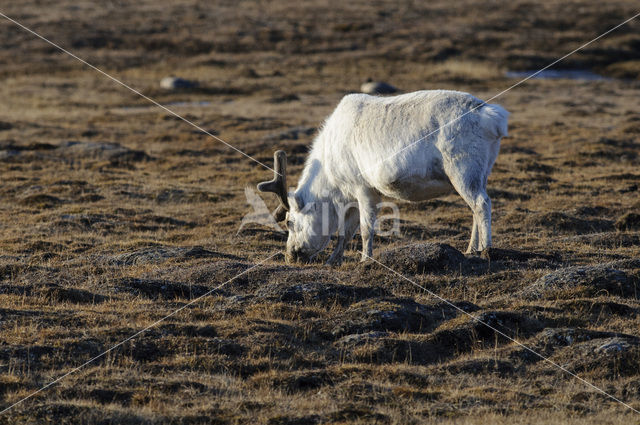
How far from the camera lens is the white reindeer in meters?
11.9

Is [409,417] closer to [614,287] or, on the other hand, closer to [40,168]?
[614,287]

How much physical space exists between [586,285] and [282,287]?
3.98 m

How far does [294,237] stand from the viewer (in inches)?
534

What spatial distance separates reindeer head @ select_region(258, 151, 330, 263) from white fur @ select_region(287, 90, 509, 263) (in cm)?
2

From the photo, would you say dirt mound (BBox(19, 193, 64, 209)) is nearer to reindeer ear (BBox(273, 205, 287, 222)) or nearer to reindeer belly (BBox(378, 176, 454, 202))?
reindeer ear (BBox(273, 205, 287, 222))

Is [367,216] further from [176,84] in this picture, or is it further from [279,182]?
[176,84]

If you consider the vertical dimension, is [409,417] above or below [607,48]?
below

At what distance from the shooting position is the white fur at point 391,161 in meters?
11.9

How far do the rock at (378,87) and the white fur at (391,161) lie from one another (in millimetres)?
33228

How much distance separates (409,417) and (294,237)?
6503 millimetres

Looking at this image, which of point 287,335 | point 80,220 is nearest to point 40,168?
point 80,220

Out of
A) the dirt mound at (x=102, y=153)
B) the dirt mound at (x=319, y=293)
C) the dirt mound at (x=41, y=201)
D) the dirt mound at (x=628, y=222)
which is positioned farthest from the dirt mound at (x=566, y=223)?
the dirt mound at (x=102, y=153)

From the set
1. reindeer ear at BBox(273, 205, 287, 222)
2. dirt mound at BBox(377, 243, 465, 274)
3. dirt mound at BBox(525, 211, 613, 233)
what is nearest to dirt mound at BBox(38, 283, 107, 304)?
reindeer ear at BBox(273, 205, 287, 222)

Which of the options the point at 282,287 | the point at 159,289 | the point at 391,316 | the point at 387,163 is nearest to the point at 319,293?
the point at 282,287
